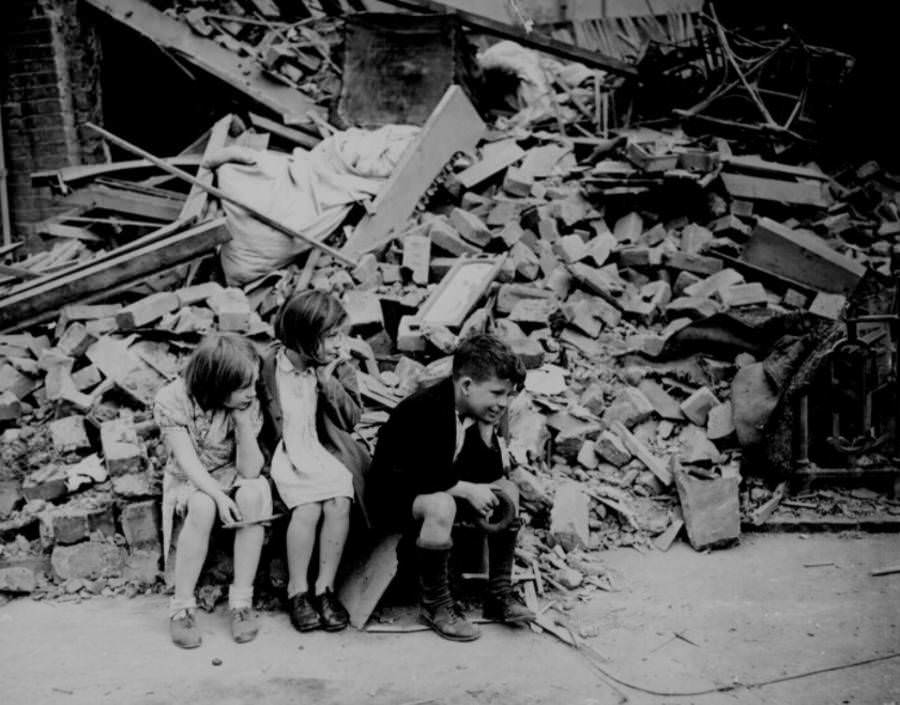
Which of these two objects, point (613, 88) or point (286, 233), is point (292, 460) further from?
point (613, 88)

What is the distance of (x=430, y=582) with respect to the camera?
3867 mm

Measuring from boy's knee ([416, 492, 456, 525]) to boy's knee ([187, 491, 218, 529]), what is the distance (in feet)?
2.81

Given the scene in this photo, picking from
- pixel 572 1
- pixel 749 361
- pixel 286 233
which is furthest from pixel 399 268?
pixel 572 1

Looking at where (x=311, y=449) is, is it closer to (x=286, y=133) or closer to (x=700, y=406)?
(x=700, y=406)

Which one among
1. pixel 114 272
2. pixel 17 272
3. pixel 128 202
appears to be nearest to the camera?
pixel 114 272

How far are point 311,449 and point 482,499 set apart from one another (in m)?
0.81

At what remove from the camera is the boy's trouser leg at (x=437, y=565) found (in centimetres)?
378

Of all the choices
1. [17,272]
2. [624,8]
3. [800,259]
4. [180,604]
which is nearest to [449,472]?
[180,604]

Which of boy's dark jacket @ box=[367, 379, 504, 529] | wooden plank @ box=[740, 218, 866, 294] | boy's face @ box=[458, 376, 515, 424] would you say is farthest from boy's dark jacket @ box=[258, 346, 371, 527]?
wooden plank @ box=[740, 218, 866, 294]

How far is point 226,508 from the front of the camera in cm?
380

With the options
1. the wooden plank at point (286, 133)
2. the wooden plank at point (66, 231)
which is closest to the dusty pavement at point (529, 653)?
the wooden plank at point (66, 231)

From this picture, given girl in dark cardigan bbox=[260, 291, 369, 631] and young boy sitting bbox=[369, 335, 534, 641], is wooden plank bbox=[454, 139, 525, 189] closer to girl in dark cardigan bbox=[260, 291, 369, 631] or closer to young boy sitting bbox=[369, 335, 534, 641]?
girl in dark cardigan bbox=[260, 291, 369, 631]

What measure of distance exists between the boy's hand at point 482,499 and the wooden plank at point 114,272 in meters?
3.07

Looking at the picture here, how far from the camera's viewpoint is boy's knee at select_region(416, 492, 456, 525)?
3.78 metres
